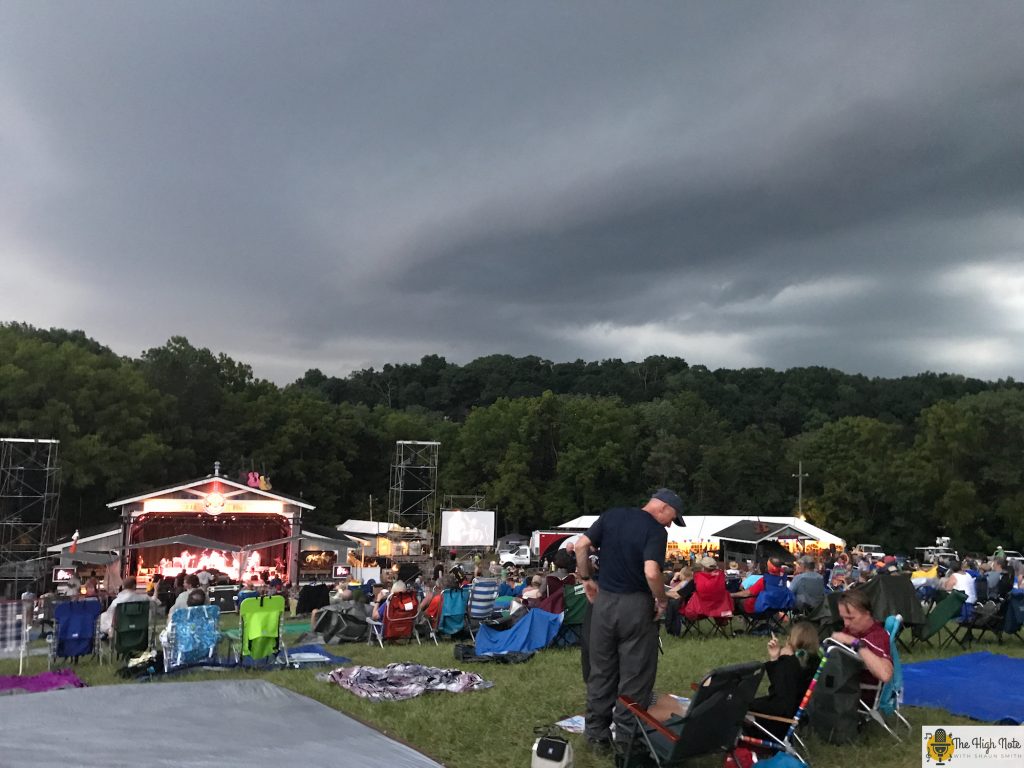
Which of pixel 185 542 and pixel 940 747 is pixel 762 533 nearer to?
pixel 185 542

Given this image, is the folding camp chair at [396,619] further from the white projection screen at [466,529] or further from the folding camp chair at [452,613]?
the white projection screen at [466,529]

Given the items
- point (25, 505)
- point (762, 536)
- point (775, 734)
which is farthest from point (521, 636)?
point (25, 505)

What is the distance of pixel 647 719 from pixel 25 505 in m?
31.3

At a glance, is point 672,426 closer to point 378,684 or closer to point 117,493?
point 117,493

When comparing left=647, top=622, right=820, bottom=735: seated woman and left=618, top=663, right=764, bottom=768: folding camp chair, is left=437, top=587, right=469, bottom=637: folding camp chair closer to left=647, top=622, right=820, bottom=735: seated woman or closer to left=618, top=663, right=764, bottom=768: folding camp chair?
left=647, top=622, right=820, bottom=735: seated woman

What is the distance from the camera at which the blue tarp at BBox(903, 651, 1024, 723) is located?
559 cm

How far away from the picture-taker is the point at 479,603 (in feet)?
32.9

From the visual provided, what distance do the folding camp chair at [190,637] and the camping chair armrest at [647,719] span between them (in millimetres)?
4753

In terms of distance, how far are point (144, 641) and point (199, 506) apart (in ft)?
59.4

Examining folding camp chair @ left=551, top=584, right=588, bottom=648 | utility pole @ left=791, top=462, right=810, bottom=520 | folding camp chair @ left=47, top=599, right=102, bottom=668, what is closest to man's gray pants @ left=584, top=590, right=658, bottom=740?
folding camp chair @ left=551, top=584, right=588, bottom=648

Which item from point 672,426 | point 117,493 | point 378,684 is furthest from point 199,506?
point 672,426

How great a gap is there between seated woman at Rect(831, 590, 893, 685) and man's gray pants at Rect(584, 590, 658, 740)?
44.9 inches

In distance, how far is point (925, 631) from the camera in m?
8.12

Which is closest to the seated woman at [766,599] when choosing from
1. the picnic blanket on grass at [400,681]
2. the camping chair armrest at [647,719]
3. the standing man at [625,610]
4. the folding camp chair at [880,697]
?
the picnic blanket on grass at [400,681]
